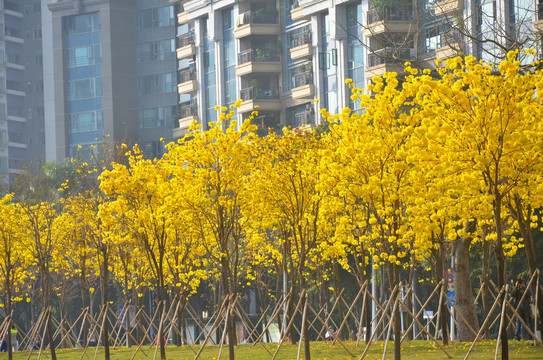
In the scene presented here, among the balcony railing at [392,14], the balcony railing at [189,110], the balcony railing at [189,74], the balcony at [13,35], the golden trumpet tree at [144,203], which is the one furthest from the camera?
the balcony at [13,35]

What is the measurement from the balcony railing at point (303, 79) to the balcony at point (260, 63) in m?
3.01

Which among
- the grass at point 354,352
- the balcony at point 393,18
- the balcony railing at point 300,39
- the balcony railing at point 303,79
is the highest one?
the balcony railing at point 300,39

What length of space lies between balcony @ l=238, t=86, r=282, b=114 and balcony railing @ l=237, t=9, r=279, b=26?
15.7 ft

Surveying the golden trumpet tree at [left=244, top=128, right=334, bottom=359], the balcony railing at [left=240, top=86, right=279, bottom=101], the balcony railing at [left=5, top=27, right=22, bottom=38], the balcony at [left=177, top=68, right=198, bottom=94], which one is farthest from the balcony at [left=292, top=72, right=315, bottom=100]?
the balcony railing at [left=5, top=27, right=22, bottom=38]

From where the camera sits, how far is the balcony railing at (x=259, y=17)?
7262 centimetres

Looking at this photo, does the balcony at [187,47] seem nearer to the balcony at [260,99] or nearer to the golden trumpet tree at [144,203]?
the balcony at [260,99]

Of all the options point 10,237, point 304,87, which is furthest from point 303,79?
point 10,237

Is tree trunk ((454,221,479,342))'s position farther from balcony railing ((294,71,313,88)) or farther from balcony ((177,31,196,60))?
balcony ((177,31,196,60))

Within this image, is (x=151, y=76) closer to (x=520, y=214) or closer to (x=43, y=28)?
(x=43, y=28)

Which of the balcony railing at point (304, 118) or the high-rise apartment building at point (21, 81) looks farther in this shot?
the high-rise apartment building at point (21, 81)

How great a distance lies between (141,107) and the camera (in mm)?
101188

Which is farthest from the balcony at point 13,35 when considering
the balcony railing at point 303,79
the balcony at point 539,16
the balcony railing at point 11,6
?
the balcony at point 539,16

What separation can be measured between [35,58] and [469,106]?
105 meters

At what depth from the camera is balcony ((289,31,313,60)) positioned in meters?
68.2
